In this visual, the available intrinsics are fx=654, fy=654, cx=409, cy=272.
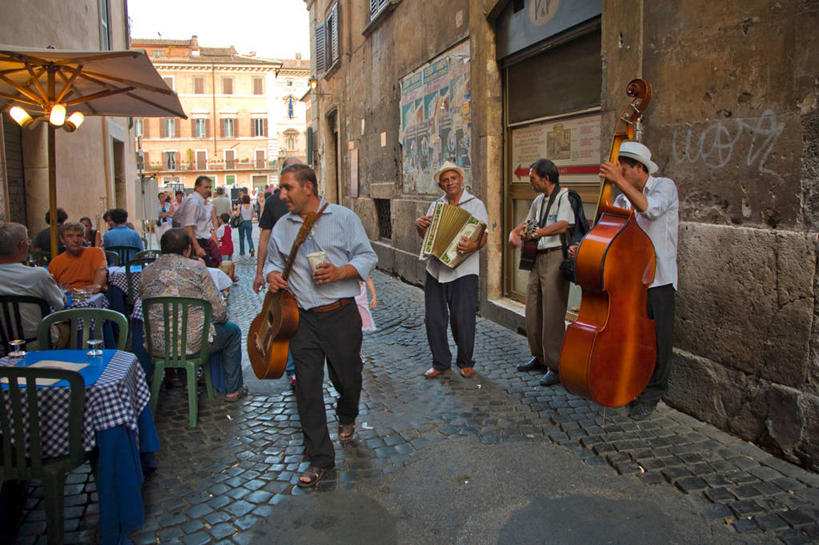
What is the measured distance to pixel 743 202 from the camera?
3.90 metres

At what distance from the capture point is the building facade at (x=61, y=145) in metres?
9.12

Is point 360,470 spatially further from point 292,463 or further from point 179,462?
point 179,462

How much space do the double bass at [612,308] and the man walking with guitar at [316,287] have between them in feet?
3.98

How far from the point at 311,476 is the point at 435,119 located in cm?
660

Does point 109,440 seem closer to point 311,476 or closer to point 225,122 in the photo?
point 311,476

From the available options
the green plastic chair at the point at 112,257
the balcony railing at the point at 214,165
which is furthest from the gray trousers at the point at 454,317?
the balcony railing at the point at 214,165

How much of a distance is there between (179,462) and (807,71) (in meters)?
4.07

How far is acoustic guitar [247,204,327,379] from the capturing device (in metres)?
3.54

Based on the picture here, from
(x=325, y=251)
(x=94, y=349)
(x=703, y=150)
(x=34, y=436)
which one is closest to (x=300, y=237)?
(x=325, y=251)

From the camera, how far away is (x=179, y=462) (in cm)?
380

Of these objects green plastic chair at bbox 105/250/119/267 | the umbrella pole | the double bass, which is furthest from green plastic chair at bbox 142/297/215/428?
green plastic chair at bbox 105/250/119/267

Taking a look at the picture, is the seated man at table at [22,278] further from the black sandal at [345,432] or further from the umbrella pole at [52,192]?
the black sandal at [345,432]

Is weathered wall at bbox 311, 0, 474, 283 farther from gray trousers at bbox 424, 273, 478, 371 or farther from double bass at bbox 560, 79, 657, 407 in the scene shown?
double bass at bbox 560, 79, 657, 407

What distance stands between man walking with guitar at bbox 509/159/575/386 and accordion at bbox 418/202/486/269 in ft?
1.31
